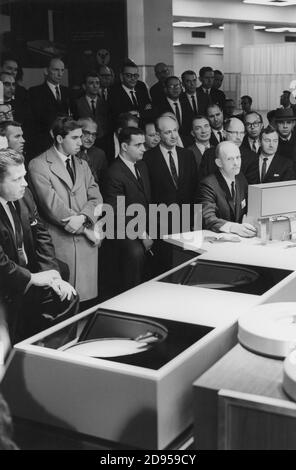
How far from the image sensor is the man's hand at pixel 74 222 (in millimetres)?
3049

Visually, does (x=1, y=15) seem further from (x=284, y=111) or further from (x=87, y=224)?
(x=284, y=111)

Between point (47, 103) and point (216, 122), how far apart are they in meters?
1.27

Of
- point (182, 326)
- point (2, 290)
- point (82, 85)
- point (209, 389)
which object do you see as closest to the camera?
point (209, 389)

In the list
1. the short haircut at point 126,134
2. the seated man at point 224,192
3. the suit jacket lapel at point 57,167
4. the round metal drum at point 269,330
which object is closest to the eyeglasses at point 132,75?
the short haircut at point 126,134

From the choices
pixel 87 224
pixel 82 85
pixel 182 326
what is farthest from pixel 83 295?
pixel 182 326

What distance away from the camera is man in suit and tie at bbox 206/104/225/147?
3.71m

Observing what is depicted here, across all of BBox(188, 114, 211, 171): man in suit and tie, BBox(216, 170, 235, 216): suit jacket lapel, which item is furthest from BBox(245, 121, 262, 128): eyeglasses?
BBox(216, 170, 235, 216): suit jacket lapel

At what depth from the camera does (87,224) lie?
3.18 m

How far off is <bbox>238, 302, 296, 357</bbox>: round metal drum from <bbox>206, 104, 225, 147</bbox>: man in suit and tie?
2.02m

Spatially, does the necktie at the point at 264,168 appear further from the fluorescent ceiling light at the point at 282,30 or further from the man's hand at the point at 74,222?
the man's hand at the point at 74,222

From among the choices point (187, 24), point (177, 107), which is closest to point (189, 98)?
point (177, 107)

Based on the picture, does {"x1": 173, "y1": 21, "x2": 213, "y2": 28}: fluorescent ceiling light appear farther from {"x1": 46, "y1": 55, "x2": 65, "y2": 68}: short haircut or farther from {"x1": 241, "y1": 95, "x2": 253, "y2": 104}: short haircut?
{"x1": 46, "y1": 55, "x2": 65, "y2": 68}: short haircut

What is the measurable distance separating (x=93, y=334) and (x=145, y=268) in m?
1.48

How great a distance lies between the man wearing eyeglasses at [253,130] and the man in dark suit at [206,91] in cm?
30
